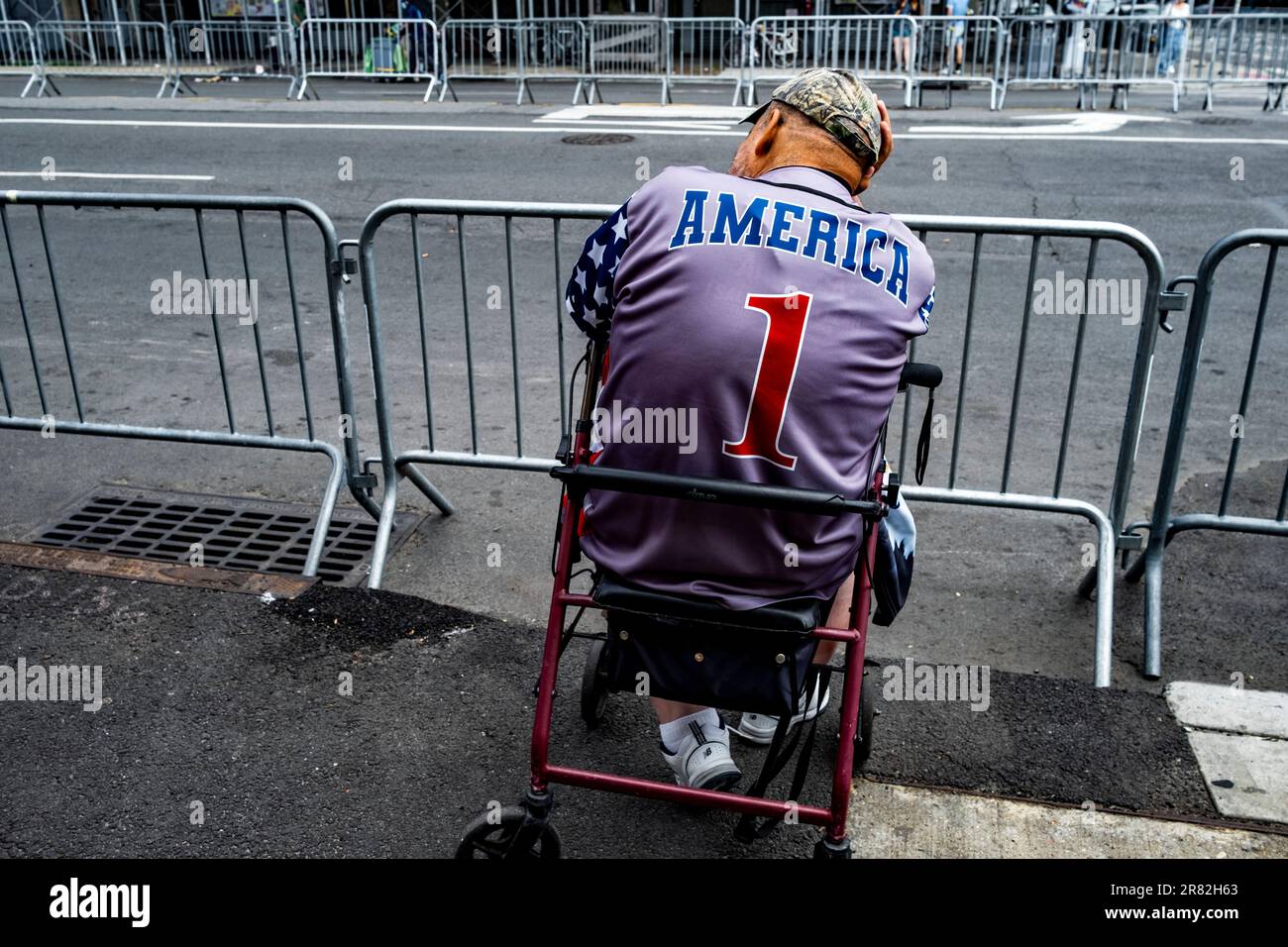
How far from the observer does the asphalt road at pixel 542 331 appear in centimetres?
452

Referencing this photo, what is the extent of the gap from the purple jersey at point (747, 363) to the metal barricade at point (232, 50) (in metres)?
17.6

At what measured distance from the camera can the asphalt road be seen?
452 cm

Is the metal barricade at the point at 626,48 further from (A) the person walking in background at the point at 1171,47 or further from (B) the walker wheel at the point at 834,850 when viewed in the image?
(B) the walker wheel at the point at 834,850

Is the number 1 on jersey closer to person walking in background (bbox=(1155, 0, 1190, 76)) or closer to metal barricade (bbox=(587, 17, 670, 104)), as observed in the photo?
metal barricade (bbox=(587, 17, 670, 104))

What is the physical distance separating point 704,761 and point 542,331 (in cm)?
460

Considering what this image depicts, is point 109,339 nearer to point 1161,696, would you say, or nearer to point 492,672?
point 492,672

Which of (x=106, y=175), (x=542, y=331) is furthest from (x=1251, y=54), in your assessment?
(x=106, y=175)

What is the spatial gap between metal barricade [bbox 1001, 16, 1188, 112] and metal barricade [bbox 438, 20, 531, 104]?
724cm

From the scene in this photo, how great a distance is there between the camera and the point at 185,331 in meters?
7.31

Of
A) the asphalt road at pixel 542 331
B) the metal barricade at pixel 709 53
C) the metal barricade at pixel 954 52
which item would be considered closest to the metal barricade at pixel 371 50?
the asphalt road at pixel 542 331

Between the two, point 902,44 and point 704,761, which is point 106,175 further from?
point 704,761

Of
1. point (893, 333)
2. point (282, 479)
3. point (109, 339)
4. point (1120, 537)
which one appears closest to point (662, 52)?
point (109, 339)

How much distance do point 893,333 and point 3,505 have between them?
4199 millimetres
